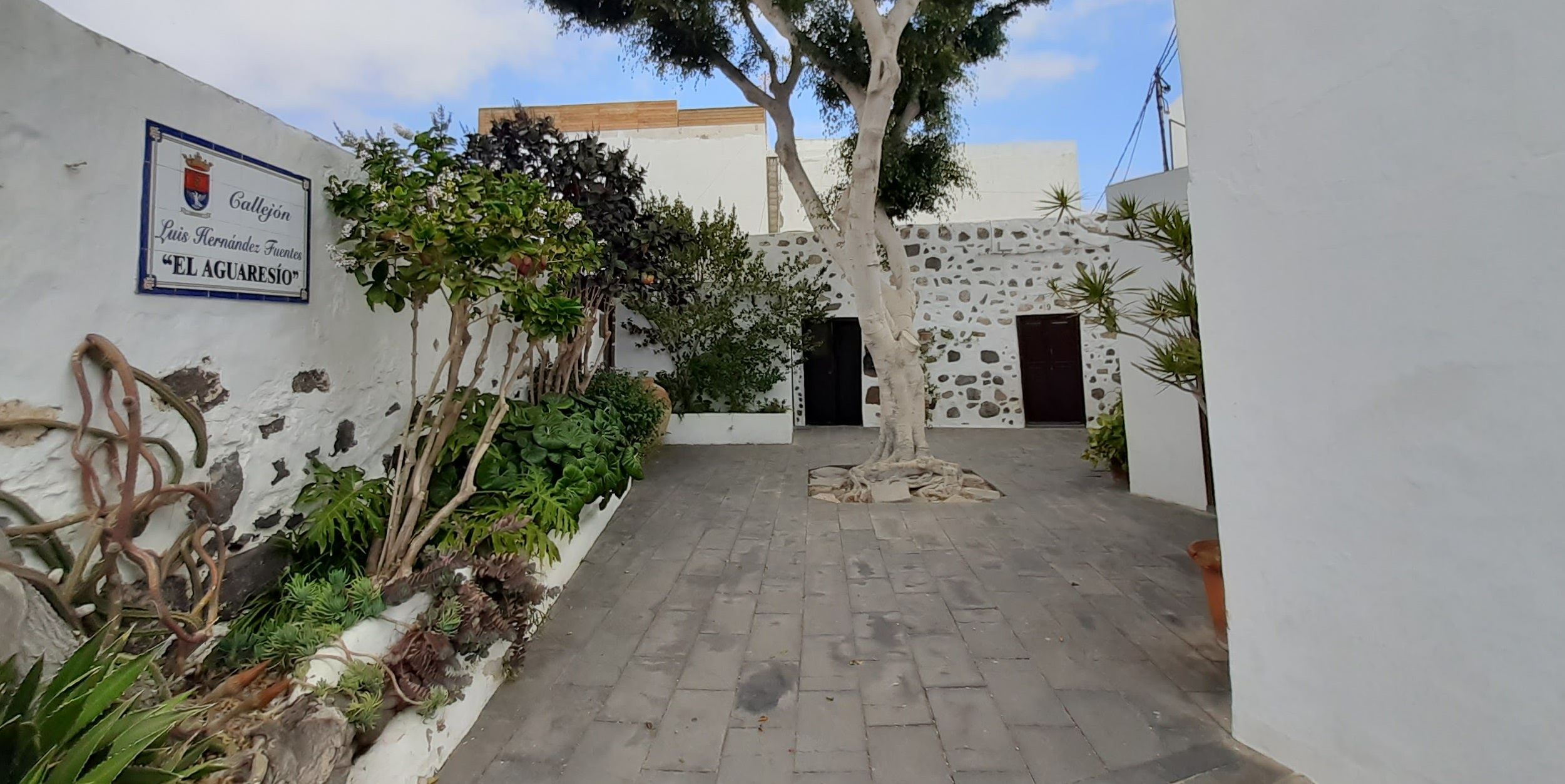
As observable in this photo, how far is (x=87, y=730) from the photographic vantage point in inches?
43.8

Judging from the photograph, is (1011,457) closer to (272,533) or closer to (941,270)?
(941,270)

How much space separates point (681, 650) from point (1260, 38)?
9.05 feet

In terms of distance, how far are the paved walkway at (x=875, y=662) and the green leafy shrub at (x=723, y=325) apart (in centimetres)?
310

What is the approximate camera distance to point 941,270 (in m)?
8.09

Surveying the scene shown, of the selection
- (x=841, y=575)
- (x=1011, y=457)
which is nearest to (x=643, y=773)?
(x=841, y=575)

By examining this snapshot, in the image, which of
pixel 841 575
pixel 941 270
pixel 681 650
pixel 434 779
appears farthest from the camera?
pixel 941 270

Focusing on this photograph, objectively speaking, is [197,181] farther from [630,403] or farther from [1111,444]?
[1111,444]

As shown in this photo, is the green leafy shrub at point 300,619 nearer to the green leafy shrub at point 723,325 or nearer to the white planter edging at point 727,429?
the green leafy shrub at point 723,325

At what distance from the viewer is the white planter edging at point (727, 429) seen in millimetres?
6996

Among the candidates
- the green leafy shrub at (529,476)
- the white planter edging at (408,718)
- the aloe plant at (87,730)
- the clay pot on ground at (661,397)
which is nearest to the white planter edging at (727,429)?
the clay pot on ground at (661,397)

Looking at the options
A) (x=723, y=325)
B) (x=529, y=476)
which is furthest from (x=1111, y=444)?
(x=529, y=476)

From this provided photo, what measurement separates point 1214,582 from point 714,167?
379 inches

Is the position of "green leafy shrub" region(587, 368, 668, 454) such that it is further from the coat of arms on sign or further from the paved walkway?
the coat of arms on sign

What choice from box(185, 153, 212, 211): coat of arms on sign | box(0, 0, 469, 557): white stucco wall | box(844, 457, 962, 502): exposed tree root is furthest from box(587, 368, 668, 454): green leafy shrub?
box(185, 153, 212, 211): coat of arms on sign
